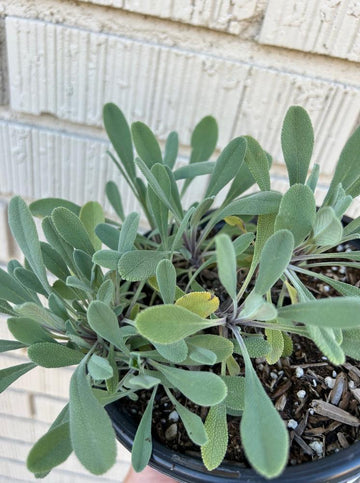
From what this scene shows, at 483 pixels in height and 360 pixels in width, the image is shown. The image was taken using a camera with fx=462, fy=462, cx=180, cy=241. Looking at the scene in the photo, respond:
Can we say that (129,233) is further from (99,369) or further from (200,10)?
(200,10)

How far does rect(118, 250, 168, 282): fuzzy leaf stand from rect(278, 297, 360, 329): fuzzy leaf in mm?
135

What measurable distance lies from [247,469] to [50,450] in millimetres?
165

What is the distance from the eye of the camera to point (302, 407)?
0.44 m

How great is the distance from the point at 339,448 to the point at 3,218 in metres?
0.72

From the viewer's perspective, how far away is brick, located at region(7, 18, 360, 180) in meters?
0.67

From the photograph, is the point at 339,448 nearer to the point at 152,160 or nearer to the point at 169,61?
the point at 152,160

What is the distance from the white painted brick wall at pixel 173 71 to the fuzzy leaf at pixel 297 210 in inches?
16.0

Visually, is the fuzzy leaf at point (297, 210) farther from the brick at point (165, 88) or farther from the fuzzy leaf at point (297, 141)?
the brick at point (165, 88)

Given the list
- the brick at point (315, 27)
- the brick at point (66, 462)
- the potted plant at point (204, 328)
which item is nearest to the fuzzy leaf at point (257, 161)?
the potted plant at point (204, 328)

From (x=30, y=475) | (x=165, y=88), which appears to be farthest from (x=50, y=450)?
(x=30, y=475)

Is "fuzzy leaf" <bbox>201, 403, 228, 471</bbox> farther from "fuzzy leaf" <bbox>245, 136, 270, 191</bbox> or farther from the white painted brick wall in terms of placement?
the white painted brick wall

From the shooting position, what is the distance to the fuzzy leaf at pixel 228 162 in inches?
16.0

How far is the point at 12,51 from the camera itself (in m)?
0.70

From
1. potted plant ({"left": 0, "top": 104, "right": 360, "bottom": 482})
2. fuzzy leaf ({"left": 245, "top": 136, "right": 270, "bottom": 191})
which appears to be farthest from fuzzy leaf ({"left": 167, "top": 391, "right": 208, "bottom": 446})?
fuzzy leaf ({"left": 245, "top": 136, "right": 270, "bottom": 191})
